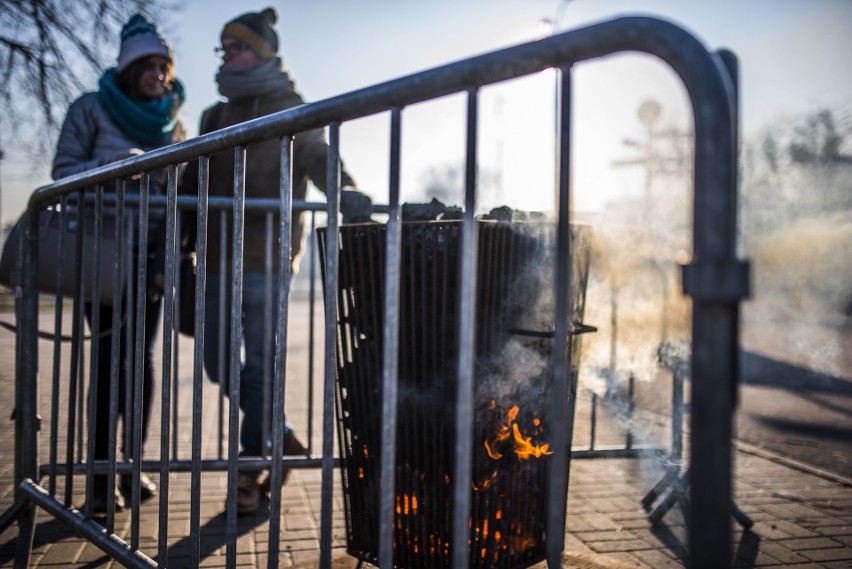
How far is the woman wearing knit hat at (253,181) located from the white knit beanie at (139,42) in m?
0.32

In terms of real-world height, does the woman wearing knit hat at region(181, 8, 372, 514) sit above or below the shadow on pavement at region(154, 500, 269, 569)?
above

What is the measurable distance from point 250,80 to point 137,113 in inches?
24.1

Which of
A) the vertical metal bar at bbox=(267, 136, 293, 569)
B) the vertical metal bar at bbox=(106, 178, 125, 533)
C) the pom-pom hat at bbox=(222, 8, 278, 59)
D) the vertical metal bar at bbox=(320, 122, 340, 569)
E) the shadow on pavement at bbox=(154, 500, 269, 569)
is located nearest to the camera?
the vertical metal bar at bbox=(320, 122, 340, 569)

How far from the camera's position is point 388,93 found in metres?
1.49

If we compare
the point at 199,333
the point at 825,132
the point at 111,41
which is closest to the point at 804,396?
the point at 825,132

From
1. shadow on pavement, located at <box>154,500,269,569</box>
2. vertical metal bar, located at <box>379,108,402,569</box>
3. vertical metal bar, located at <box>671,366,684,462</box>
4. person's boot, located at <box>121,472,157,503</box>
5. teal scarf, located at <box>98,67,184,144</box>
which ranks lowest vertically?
shadow on pavement, located at <box>154,500,269,569</box>

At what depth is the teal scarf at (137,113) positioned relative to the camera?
3.75m

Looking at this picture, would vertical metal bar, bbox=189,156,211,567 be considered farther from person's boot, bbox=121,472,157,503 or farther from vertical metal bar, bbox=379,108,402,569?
person's boot, bbox=121,472,157,503

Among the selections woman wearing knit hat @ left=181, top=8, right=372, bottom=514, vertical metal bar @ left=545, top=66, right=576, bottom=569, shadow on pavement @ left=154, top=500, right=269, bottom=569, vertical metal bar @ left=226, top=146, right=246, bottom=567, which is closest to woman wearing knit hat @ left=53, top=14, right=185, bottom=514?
woman wearing knit hat @ left=181, top=8, right=372, bottom=514

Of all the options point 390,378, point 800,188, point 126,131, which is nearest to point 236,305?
point 390,378

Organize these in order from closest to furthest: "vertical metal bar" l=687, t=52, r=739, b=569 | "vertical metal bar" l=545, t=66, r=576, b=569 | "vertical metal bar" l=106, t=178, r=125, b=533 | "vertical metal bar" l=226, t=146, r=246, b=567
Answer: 1. "vertical metal bar" l=687, t=52, r=739, b=569
2. "vertical metal bar" l=545, t=66, r=576, b=569
3. "vertical metal bar" l=226, t=146, r=246, b=567
4. "vertical metal bar" l=106, t=178, r=125, b=533

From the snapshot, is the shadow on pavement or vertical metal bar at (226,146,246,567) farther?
the shadow on pavement

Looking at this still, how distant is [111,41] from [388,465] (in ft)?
52.8

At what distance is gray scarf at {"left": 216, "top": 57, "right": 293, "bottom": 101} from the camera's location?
3811 millimetres
